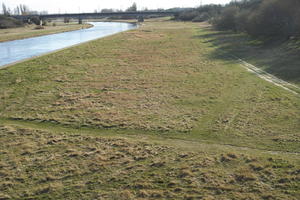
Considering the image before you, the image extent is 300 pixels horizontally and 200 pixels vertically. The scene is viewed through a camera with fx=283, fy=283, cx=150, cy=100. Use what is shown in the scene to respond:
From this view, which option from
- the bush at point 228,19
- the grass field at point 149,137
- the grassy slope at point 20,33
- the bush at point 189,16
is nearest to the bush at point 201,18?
the bush at point 189,16

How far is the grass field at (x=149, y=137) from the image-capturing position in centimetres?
1036

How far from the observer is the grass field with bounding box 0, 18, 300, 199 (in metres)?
10.4

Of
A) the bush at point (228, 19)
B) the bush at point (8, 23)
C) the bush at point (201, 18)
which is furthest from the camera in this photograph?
the bush at point (201, 18)

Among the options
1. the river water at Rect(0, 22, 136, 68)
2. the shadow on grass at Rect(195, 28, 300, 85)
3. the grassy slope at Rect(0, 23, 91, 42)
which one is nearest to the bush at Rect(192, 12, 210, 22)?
the grassy slope at Rect(0, 23, 91, 42)

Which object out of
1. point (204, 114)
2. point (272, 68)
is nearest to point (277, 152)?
point (204, 114)

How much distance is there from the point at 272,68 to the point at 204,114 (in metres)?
13.9

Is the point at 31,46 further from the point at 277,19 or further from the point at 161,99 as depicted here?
the point at 277,19

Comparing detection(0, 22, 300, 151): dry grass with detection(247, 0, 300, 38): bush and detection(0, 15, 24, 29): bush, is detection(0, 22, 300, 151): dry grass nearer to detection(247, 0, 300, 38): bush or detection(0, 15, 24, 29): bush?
detection(247, 0, 300, 38): bush

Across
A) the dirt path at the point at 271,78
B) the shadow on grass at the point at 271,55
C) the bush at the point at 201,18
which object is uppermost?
the bush at the point at 201,18

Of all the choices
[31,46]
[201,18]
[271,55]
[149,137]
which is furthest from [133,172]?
[201,18]

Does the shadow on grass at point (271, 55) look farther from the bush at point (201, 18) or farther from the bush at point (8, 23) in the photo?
the bush at point (8, 23)

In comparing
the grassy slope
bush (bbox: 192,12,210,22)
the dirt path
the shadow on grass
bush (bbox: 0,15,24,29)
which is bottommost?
the dirt path

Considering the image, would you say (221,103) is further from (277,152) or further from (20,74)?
(20,74)

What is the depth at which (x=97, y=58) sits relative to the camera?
3638 cm
